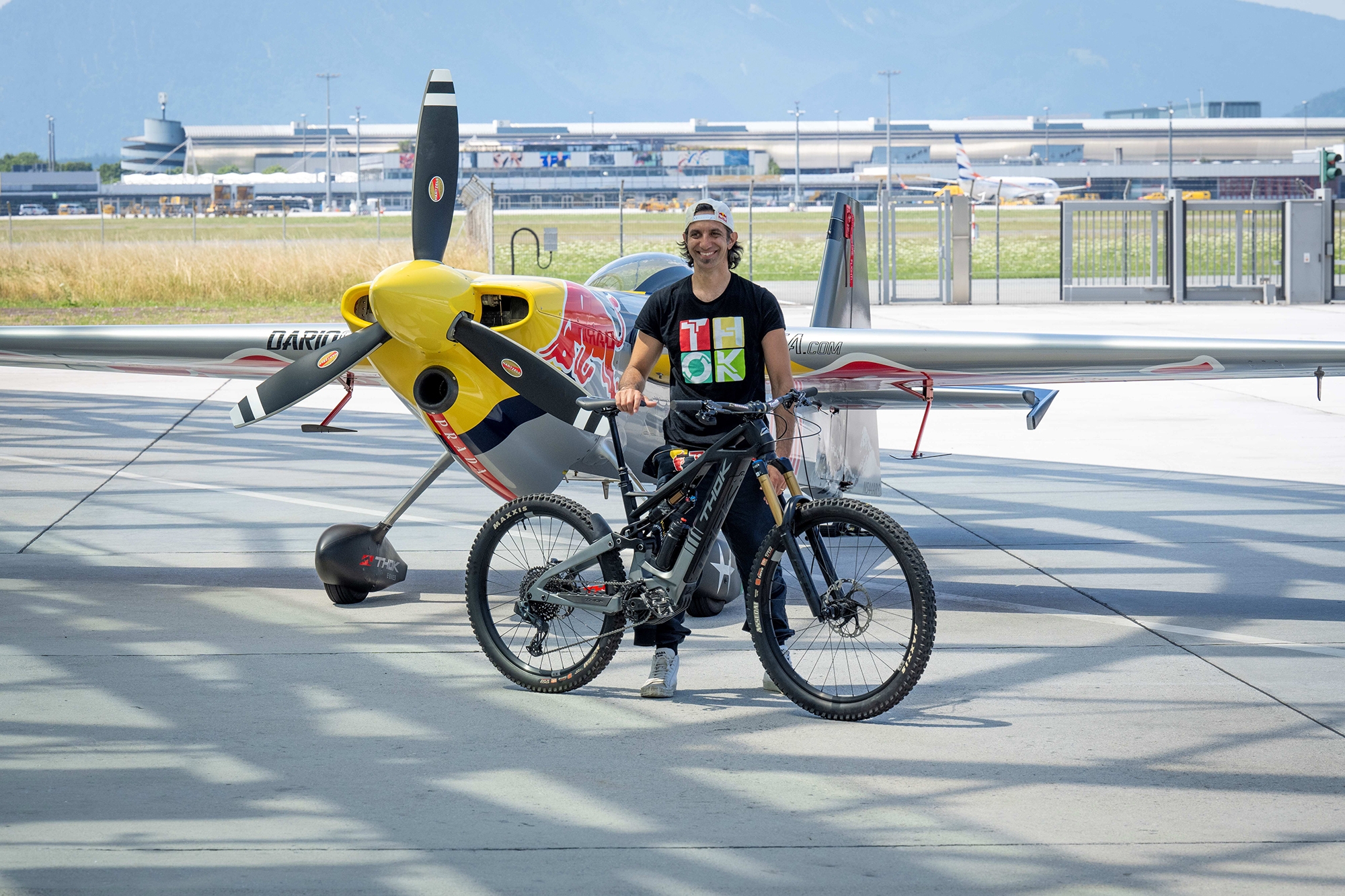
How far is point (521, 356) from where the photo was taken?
5570 mm

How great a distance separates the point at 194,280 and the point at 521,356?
74.8 ft

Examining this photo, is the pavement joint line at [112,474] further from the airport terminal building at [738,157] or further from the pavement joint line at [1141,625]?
the airport terminal building at [738,157]

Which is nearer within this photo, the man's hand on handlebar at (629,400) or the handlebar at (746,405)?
the handlebar at (746,405)

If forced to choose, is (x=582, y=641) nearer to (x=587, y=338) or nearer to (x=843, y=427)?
(x=587, y=338)

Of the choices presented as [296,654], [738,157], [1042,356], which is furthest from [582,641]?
[738,157]

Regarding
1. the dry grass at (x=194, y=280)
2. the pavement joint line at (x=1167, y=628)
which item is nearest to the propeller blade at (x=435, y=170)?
the pavement joint line at (x=1167, y=628)

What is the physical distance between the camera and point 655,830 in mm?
3797

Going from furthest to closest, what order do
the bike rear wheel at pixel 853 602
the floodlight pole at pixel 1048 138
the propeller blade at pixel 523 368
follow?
Answer: the floodlight pole at pixel 1048 138, the propeller blade at pixel 523 368, the bike rear wheel at pixel 853 602

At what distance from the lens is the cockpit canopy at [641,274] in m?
7.22

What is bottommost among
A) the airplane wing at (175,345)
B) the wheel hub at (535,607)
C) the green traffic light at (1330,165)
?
the wheel hub at (535,607)

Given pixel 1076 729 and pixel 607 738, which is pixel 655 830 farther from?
pixel 1076 729

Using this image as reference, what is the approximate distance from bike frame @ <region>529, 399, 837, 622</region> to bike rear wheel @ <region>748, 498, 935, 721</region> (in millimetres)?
53

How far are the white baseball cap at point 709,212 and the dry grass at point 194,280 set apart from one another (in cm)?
1975

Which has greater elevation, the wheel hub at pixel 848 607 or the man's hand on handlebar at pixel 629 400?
the man's hand on handlebar at pixel 629 400
